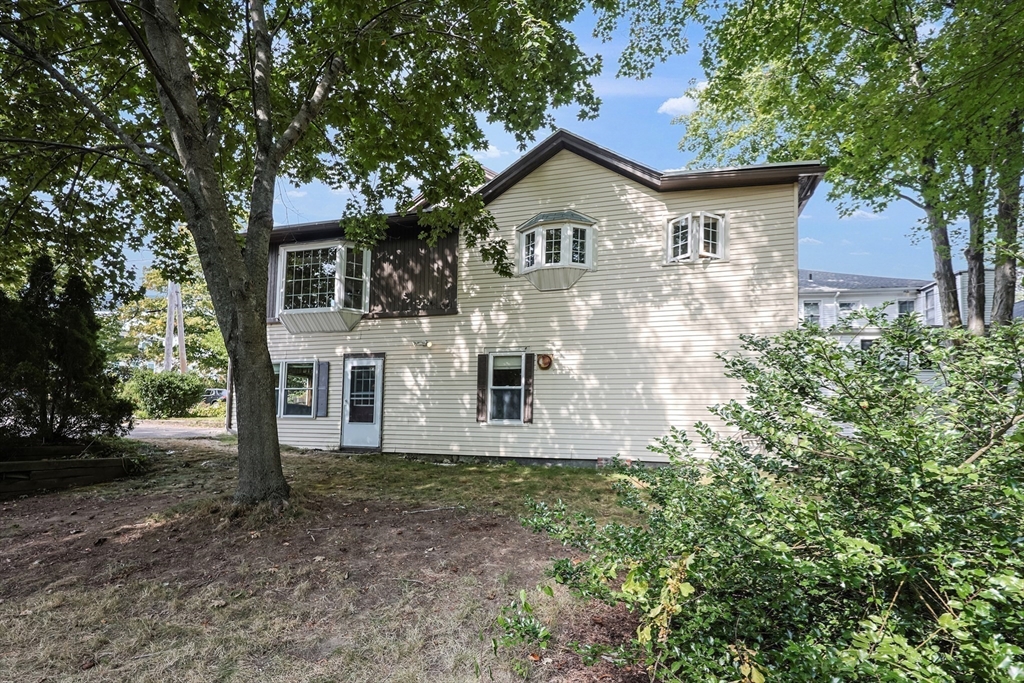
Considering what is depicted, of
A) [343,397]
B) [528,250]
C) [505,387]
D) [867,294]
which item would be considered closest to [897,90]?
[528,250]

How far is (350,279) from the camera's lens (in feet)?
35.0

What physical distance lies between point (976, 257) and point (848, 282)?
17.0 metres

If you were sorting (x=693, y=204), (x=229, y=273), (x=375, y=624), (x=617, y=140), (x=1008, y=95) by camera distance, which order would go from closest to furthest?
1. (x=375, y=624)
2. (x=229, y=273)
3. (x=1008, y=95)
4. (x=693, y=204)
5. (x=617, y=140)

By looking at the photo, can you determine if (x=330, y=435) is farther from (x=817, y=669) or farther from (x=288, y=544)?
(x=817, y=669)

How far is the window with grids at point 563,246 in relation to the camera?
30.4ft

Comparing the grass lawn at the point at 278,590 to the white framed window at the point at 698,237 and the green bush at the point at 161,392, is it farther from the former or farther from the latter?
the green bush at the point at 161,392

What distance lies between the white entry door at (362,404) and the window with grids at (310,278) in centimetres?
156

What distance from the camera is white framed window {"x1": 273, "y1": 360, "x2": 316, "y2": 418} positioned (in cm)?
1114

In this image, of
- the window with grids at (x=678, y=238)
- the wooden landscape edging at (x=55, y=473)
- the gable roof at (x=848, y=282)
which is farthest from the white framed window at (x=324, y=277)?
the gable roof at (x=848, y=282)

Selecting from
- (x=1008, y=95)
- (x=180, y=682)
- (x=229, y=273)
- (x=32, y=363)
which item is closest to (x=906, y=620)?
(x=180, y=682)

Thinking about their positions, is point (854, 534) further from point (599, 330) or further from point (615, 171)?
point (615, 171)

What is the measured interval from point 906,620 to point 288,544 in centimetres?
433

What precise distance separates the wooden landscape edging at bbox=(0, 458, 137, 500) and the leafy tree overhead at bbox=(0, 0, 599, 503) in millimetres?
3395

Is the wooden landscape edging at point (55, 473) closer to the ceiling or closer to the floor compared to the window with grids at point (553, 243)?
closer to the floor
